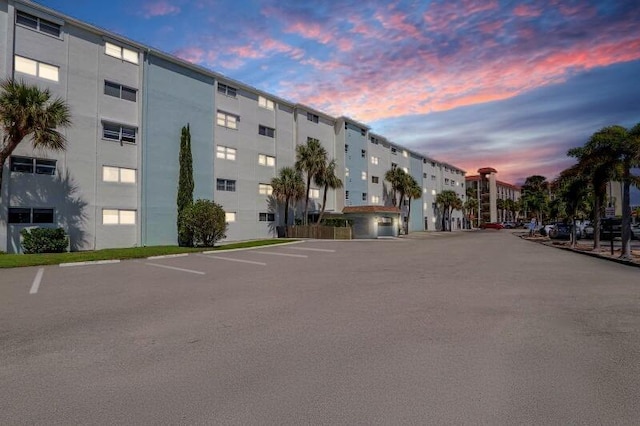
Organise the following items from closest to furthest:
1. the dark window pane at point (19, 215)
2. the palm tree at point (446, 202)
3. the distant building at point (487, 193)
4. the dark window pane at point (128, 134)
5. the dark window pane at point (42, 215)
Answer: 1. the dark window pane at point (19, 215)
2. the dark window pane at point (42, 215)
3. the dark window pane at point (128, 134)
4. the palm tree at point (446, 202)
5. the distant building at point (487, 193)

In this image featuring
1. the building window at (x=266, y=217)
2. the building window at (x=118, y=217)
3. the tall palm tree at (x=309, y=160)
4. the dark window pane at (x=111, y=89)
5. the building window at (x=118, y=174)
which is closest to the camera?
the building window at (x=118, y=217)

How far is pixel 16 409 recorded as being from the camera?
12.0ft

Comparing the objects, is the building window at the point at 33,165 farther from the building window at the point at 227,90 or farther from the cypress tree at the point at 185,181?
the building window at the point at 227,90

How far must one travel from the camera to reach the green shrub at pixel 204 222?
26.9 m

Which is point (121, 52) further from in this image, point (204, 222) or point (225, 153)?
point (204, 222)

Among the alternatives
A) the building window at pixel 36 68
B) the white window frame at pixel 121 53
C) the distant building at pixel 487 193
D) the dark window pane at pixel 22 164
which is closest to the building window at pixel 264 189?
the white window frame at pixel 121 53

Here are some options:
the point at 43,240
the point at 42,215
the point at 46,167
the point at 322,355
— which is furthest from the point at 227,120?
the point at 322,355

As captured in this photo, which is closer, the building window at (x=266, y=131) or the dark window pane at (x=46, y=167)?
the dark window pane at (x=46, y=167)

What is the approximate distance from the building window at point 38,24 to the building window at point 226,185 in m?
15.2

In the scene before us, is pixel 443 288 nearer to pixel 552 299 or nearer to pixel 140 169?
pixel 552 299

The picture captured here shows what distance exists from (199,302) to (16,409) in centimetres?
498

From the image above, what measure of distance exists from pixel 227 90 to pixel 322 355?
33.7 m

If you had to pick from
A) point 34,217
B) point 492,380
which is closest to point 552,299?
point 492,380

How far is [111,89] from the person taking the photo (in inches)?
1016
